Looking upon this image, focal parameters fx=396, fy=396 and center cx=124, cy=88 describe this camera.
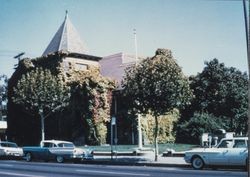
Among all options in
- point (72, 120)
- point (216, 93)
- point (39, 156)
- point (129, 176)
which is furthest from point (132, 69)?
point (216, 93)

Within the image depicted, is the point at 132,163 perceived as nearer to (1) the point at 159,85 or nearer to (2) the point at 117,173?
(1) the point at 159,85

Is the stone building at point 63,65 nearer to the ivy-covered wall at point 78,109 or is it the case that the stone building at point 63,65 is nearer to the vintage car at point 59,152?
the ivy-covered wall at point 78,109

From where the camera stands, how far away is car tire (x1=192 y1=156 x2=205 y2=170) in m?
18.3

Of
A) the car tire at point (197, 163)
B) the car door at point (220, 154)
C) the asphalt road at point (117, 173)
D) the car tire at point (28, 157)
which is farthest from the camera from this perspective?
the car tire at point (28, 157)

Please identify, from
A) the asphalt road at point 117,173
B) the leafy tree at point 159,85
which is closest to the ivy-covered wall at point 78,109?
the leafy tree at point 159,85

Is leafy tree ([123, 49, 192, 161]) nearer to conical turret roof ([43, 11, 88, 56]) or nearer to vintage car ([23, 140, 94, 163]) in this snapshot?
vintage car ([23, 140, 94, 163])

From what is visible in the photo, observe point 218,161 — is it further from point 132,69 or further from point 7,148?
point 7,148

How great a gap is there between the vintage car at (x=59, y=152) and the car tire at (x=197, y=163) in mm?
7989

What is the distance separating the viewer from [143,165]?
21.1 metres

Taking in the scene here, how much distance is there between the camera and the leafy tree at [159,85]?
22.1 m

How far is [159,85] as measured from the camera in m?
22.1

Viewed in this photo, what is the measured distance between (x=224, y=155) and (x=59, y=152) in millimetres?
11111

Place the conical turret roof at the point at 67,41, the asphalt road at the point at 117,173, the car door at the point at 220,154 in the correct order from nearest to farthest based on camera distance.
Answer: the asphalt road at the point at 117,173 < the car door at the point at 220,154 < the conical turret roof at the point at 67,41

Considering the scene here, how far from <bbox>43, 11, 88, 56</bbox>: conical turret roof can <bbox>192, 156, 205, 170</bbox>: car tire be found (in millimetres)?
27532
